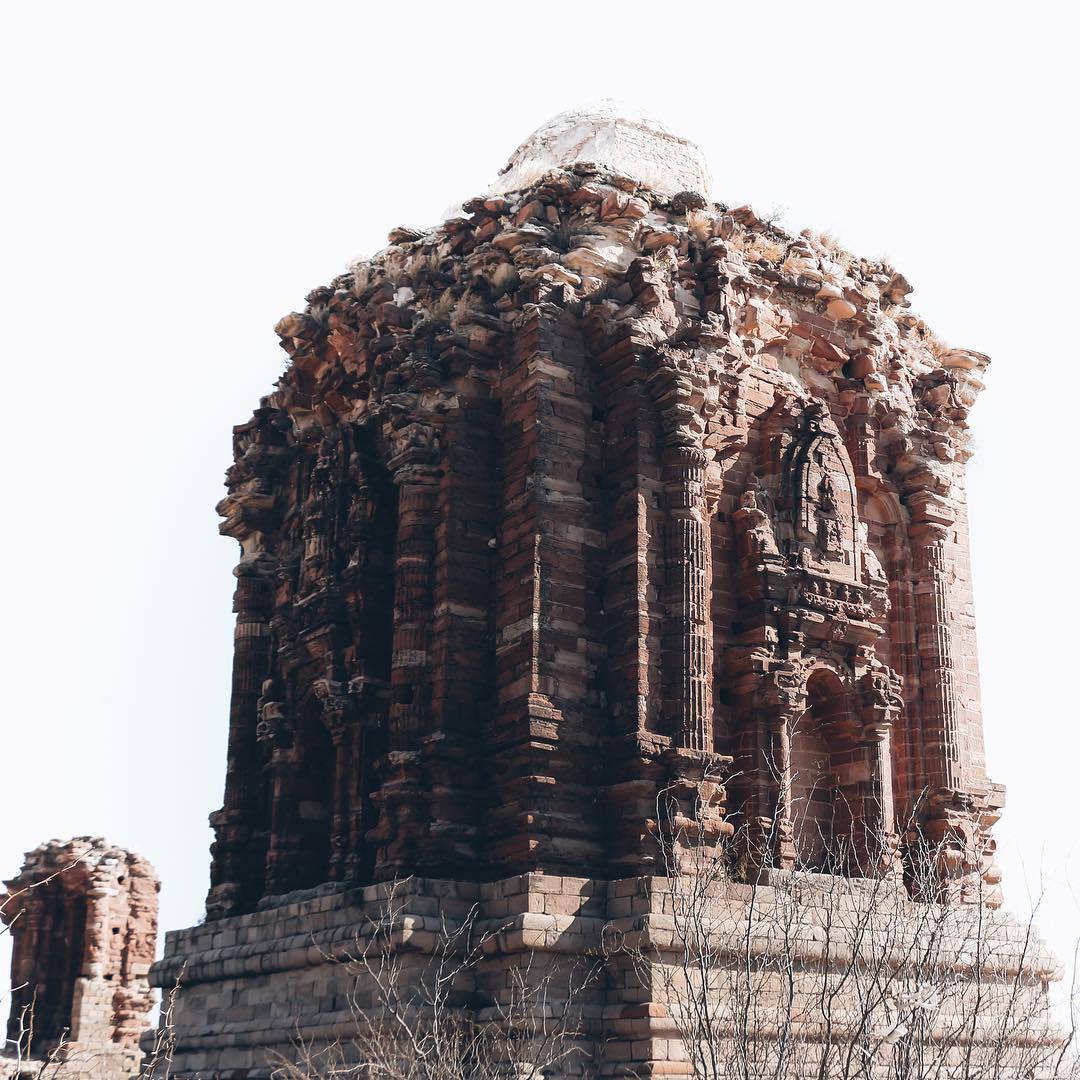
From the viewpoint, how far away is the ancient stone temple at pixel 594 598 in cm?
1505

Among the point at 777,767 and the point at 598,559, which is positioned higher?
the point at 598,559

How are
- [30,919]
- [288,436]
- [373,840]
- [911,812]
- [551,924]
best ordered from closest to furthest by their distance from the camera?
1. [551,924]
2. [373,840]
3. [911,812]
4. [288,436]
5. [30,919]

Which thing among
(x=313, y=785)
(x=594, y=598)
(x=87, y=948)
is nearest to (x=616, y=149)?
(x=594, y=598)

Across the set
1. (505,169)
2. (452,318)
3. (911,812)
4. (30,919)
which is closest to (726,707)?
(911,812)

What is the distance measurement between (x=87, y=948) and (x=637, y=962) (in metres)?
18.9

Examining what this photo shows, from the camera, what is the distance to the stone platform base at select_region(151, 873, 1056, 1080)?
514 inches

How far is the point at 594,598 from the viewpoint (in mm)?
15711

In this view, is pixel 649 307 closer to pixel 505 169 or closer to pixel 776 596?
pixel 776 596

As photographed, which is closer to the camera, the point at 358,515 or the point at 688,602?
the point at 688,602

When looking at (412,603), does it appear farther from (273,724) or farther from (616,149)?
(616,149)

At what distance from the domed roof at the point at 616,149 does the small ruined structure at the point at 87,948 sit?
1601 cm

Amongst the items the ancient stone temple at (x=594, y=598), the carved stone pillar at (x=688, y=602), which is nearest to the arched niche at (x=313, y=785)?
the ancient stone temple at (x=594, y=598)

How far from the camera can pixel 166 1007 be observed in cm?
1798

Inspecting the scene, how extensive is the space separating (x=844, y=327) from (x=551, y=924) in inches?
337
